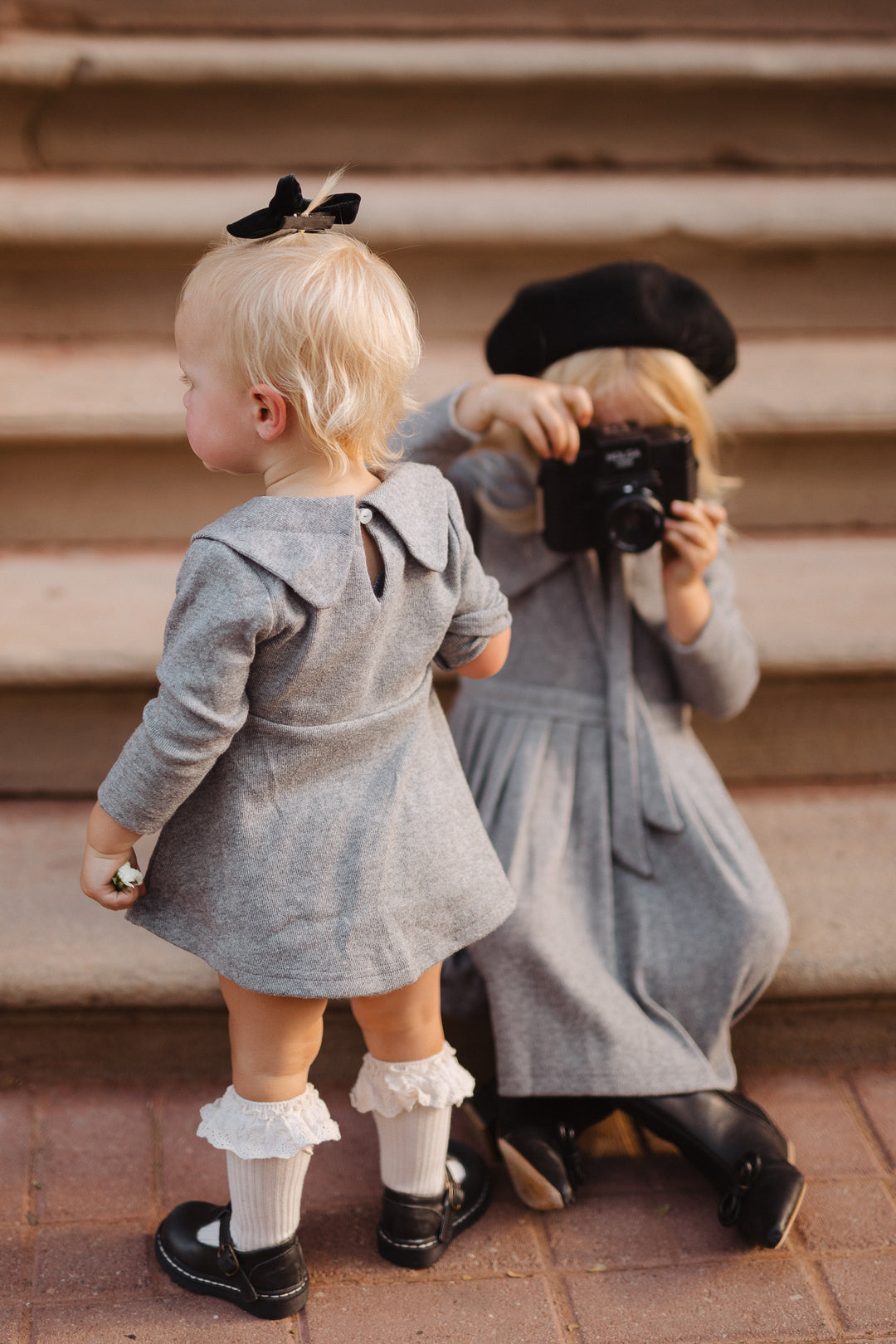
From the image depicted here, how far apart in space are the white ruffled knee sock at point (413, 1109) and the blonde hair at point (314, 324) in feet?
2.27

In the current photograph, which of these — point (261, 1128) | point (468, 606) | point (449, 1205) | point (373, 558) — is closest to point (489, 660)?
point (468, 606)

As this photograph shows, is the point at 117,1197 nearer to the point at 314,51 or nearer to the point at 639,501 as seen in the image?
the point at 639,501

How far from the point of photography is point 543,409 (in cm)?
148

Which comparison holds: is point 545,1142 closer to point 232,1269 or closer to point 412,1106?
point 412,1106

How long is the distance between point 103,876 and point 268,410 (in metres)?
0.49

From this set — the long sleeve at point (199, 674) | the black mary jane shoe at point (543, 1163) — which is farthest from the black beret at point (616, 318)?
the black mary jane shoe at point (543, 1163)

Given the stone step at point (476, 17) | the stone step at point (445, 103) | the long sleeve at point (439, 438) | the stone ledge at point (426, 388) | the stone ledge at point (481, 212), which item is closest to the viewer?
the long sleeve at point (439, 438)

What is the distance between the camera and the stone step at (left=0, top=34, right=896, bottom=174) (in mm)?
2412

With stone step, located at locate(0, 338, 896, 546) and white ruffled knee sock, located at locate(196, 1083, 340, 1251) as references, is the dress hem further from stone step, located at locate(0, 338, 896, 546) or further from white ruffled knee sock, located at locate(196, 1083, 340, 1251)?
A: stone step, located at locate(0, 338, 896, 546)

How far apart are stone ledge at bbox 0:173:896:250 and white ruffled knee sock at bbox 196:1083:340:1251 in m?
1.66

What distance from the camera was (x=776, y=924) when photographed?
61.9 inches

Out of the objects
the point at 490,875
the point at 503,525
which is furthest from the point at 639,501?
the point at 490,875

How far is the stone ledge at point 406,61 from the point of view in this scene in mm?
2373

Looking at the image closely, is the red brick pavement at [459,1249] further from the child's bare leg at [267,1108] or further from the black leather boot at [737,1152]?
the child's bare leg at [267,1108]
